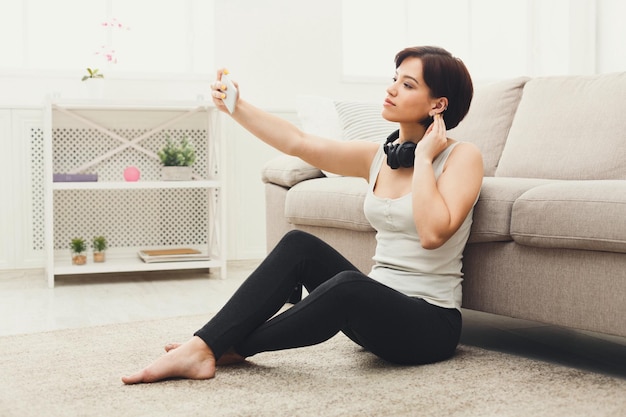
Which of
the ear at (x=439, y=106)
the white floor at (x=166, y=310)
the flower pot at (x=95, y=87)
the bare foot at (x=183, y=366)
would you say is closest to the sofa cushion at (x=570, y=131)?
the white floor at (x=166, y=310)

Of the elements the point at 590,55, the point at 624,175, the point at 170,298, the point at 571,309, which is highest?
the point at 590,55

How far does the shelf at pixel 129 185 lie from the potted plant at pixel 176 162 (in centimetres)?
9

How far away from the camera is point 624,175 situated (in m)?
2.49

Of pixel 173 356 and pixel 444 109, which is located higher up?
pixel 444 109

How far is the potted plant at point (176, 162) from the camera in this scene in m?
3.89

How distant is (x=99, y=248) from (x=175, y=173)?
548mm

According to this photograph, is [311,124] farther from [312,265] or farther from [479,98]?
[312,265]

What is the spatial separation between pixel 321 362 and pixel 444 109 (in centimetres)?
73

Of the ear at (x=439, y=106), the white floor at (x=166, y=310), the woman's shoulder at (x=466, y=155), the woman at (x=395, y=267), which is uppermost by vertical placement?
the ear at (x=439, y=106)

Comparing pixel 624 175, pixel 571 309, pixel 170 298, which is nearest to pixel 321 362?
pixel 571 309

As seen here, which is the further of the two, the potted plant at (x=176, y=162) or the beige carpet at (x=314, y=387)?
the potted plant at (x=176, y=162)

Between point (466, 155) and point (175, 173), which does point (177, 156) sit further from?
point (466, 155)

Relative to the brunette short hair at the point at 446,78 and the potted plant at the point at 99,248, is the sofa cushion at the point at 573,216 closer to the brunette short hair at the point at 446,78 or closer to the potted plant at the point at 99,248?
the brunette short hair at the point at 446,78

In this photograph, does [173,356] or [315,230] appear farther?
[315,230]
